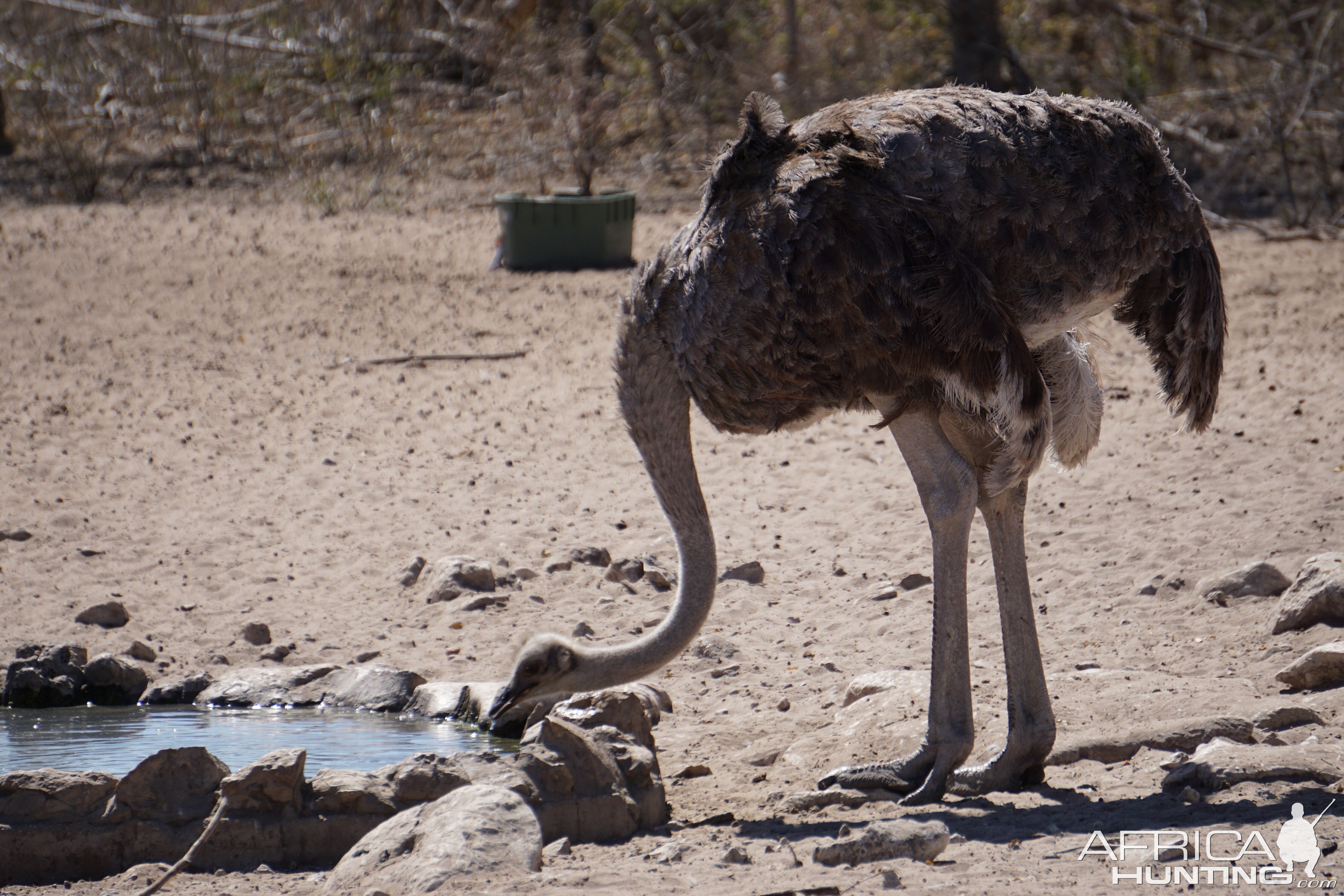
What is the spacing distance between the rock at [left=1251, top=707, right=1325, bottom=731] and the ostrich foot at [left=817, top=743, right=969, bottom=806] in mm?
888

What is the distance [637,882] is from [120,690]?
9.45ft

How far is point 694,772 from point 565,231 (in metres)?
6.77

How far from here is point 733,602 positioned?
581 cm

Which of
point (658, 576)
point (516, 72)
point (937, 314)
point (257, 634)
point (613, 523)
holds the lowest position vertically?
point (257, 634)

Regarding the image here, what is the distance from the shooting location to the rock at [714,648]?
541 cm

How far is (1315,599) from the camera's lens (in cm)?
467

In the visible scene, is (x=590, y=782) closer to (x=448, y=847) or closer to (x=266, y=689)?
(x=448, y=847)

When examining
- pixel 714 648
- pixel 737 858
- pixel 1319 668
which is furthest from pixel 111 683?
pixel 1319 668

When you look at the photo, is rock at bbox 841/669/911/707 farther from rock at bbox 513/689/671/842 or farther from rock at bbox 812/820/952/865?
rock at bbox 812/820/952/865

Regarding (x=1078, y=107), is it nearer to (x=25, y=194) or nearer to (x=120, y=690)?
(x=120, y=690)

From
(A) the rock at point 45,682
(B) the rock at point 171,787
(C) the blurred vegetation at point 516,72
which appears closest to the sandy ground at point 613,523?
(B) the rock at point 171,787

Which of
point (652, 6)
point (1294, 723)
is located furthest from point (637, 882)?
point (652, 6)

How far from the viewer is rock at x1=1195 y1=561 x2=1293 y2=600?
200 inches

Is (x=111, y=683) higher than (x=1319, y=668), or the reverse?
A: (x=1319, y=668)
